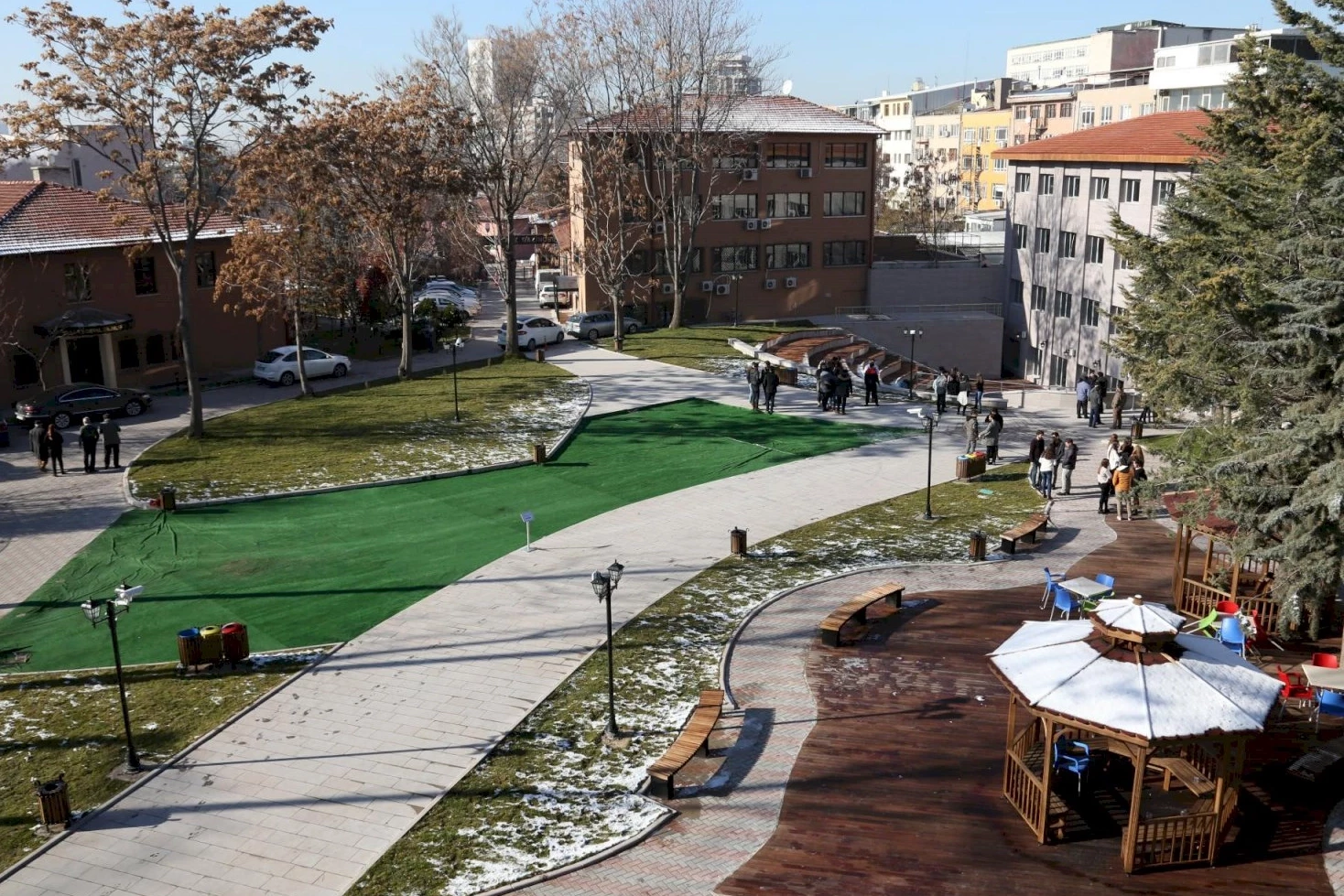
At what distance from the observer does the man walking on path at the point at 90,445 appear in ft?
95.3

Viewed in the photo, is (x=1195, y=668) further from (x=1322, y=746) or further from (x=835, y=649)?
(x=835, y=649)

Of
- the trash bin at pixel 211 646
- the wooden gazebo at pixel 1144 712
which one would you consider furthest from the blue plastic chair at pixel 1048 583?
the trash bin at pixel 211 646

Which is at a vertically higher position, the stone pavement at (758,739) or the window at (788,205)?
the window at (788,205)

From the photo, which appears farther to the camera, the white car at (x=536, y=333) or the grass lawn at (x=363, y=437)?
the white car at (x=536, y=333)

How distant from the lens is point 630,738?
1573 cm

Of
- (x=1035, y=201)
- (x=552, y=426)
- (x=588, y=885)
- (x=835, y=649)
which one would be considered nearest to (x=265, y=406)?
(x=552, y=426)

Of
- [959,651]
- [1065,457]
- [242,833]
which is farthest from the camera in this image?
[1065,457]

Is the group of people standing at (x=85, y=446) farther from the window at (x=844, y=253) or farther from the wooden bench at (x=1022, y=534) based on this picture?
the window at (x=844, y=253)

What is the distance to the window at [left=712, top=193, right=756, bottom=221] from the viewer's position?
54.2 metres

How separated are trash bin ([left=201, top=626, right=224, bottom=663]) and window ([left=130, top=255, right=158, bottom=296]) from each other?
26.5m

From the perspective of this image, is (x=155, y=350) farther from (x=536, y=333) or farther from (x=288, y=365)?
(x=536, y=333)

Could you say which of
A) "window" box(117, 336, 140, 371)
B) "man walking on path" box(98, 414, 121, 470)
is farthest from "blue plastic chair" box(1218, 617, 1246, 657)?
"window" box(117, 336, 140, 371)

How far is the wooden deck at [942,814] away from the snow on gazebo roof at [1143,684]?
5.52 ft

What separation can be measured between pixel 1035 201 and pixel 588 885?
158 feet
